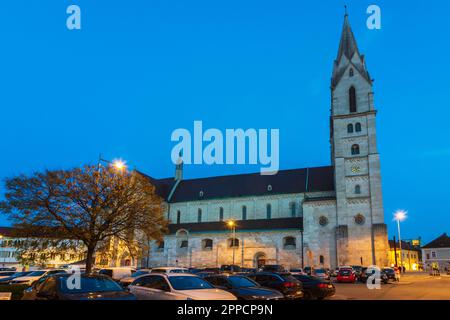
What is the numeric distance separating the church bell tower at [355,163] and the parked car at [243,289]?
132 ft

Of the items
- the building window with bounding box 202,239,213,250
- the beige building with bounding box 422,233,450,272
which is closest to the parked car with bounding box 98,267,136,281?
the building window with bounding box 202,239,213,250

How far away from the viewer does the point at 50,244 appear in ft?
82.1

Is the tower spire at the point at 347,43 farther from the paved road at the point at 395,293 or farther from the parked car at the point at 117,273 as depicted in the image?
the parked car at the point at 117,273

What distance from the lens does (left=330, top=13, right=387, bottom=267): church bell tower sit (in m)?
51.5

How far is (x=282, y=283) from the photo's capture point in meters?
17.6

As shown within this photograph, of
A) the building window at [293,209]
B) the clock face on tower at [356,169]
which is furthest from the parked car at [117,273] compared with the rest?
the clock face on tower at [356,169]

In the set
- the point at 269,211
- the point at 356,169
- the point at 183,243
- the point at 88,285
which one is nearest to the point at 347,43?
the point at 356,169

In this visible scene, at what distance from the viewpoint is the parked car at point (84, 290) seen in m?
10.5

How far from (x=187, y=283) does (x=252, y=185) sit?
5525 cm

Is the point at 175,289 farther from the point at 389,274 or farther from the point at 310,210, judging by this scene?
the point at 310,210

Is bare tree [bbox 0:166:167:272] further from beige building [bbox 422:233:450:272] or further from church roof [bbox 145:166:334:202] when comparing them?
beige building [bbox 422:233:450:272]
